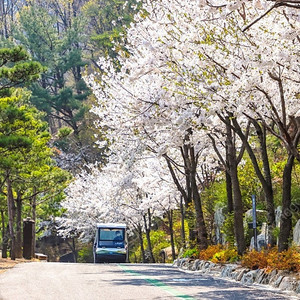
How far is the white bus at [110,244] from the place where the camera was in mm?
37688

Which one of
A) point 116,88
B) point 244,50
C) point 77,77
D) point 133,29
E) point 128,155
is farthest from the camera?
point 77,77

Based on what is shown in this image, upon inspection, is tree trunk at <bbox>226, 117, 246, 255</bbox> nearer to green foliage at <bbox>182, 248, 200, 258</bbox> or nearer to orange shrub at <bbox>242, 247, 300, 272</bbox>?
orange shrub at <bbox>242, 247, 300, 272</bbox>

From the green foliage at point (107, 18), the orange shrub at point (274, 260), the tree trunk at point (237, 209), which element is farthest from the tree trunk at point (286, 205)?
the green foliage at point (107, 18)

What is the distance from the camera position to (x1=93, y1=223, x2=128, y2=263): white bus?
124 ft

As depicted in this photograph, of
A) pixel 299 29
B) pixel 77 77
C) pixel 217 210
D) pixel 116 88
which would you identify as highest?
pixel 77 77

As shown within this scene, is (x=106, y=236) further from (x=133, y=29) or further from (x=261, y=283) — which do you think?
(x=261, y=283)

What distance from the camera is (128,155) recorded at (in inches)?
1081

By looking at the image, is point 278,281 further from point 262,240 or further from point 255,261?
point 262,240

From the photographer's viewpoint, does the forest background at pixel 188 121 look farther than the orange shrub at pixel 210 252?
No

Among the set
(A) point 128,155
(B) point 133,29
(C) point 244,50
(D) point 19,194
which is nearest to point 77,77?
(D) point 19,194

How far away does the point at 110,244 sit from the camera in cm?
3875

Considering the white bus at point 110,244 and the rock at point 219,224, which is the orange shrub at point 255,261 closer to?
the rock at point 219,224

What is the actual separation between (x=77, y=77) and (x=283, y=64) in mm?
53181

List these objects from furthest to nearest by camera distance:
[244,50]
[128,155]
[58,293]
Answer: [128,155], [244,50], [58,293]
